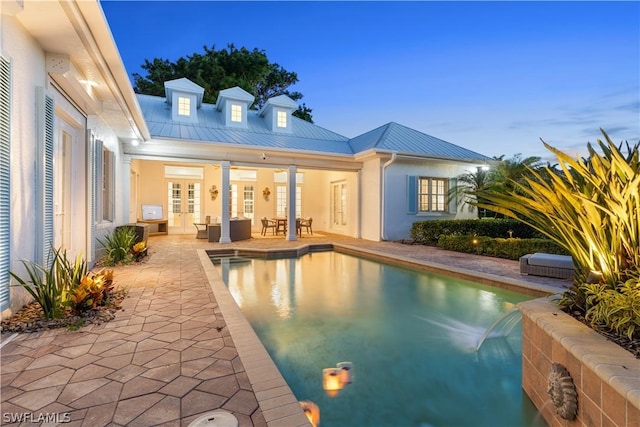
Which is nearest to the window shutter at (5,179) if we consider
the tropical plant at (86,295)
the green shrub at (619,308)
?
the tropical plant at (86,295)

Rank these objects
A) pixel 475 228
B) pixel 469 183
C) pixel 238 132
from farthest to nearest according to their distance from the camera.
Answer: pixel 469 183, pixel 238 132, pixel 475 228

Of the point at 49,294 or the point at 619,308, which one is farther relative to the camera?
the point at 49,294

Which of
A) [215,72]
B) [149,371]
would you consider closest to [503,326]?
[149,371]

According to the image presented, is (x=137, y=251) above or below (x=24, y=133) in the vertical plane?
below

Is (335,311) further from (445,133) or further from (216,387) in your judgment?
(445,133)

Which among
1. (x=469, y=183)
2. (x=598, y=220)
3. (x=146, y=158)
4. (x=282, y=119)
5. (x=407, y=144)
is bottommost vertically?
(x=598, y=220)

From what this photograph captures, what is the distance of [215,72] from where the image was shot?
2114cm

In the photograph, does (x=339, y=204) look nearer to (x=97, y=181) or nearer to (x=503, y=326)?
(x=97, y=181)

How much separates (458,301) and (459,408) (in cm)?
309

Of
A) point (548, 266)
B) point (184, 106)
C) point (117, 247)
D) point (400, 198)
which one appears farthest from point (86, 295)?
point (184, 106)

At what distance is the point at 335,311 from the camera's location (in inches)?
208

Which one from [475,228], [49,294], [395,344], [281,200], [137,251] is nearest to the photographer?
[49,294]

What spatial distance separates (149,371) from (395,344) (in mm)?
2713

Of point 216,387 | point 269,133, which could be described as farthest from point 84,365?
point 269,133
